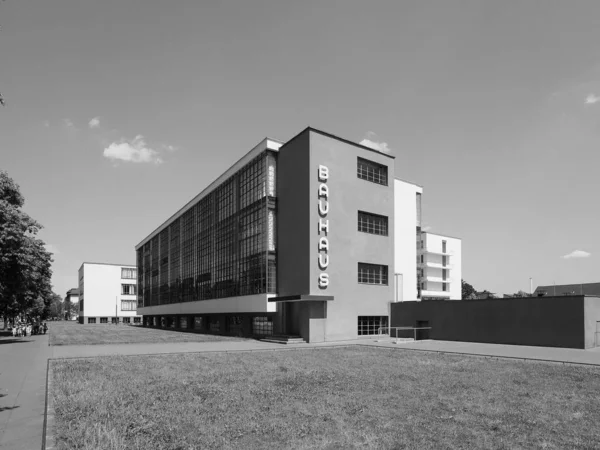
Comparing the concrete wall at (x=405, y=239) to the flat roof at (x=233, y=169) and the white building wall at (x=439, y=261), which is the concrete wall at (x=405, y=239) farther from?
the white building wall at (x=439, y=261)

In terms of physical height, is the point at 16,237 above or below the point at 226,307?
above

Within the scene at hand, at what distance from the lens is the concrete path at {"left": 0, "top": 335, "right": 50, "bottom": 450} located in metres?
10.3

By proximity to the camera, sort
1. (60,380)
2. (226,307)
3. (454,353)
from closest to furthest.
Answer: (60,380)
(454,353)
(226,307)

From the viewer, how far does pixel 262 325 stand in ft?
166

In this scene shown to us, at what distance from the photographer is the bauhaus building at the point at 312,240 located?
Result: 4234 centimetres

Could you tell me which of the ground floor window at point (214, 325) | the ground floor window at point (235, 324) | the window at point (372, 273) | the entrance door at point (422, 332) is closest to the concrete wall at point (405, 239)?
the window at point (372, 273)

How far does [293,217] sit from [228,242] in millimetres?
14784

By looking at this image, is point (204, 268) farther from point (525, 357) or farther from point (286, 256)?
point (525, 357)

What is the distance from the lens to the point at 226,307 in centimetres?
5497

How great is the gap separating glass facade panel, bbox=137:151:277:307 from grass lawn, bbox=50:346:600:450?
25934mm

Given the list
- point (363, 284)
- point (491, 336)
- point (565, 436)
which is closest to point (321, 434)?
point (565, 436)

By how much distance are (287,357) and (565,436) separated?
18.8 metres

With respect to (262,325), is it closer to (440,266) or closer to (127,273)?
(440,266)

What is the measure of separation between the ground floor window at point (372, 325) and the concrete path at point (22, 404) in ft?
95.0
